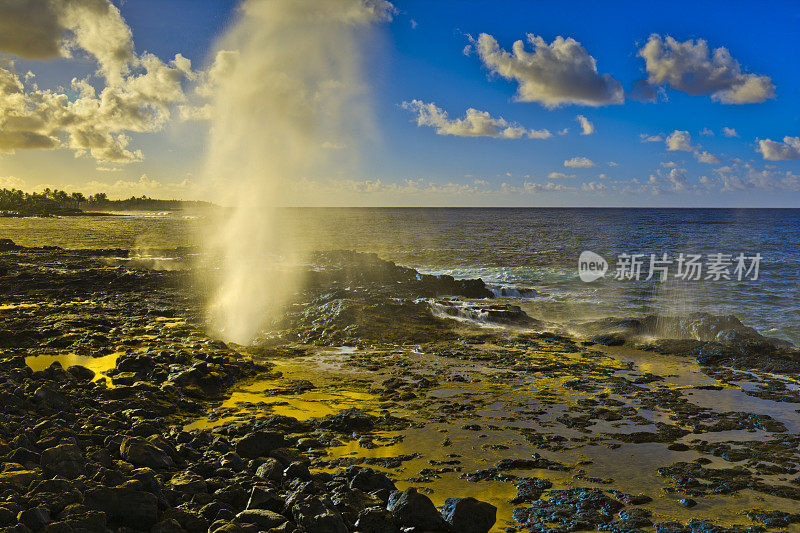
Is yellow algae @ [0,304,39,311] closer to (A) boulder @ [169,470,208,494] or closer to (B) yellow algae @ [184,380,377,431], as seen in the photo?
(B) yellow algae @ [184,380,377,431]

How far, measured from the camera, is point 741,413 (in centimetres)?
1188

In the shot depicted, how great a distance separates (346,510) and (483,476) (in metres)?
2.89

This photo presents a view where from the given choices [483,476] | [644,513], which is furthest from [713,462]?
[483,476]

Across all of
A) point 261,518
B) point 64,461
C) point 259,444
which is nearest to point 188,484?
point 261,518

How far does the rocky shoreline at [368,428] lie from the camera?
6.72 meters

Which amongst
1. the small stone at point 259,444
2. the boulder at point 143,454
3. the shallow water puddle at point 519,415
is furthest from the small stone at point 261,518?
the shallow water puddle at point 519,415

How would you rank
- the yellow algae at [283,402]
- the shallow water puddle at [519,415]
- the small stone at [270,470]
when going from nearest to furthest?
the small stone at [270,470] → the shallow water puddle at [519,415] → the yellow algae at [283,402]

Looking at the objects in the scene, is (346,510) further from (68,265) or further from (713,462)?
(68,265)

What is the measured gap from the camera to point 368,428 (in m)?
11.0

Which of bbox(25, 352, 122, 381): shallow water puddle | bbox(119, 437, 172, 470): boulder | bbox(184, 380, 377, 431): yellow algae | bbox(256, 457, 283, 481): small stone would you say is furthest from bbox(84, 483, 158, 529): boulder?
bbox(25, 352, 122, 381): shallow water puddle

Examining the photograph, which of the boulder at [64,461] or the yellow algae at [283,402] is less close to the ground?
the boulder at [64,461]

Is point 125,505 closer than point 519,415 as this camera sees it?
Yes

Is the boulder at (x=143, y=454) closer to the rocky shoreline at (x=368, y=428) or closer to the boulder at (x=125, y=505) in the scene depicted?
the rocky shoreline at (x=368, y=428)

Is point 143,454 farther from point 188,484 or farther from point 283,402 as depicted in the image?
point 283,402
